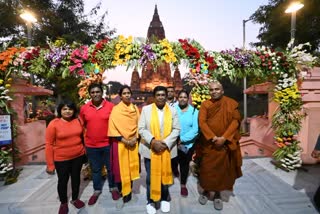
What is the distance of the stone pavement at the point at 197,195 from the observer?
10.7 ft

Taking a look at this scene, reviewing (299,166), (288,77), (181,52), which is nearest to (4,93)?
(181,52)

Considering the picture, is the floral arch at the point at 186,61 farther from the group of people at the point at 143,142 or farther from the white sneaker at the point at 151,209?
the white sneaker at the point at 151,209

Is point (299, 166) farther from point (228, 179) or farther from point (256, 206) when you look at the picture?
point (228, 179)

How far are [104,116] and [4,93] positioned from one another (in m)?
2.44

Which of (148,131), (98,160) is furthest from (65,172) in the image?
(148,131)

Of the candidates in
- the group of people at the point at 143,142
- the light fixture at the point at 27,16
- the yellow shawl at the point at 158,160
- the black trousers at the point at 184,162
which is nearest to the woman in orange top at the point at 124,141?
the group of people at the point at 143,142

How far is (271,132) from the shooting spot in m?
5.97

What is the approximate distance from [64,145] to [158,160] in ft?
4.15

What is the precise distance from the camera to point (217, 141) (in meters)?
3.03

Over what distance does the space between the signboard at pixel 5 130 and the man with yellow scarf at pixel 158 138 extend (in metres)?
2.97

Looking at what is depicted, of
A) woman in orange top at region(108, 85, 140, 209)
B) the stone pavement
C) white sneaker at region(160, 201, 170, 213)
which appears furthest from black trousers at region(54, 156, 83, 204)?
white sneaker at region(160, 201, 170, 213)

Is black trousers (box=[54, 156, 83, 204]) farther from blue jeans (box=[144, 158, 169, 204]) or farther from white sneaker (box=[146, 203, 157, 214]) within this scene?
white sneaker (box=[146, 203, 157, 214])

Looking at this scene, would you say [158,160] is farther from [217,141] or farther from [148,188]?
[217,141]

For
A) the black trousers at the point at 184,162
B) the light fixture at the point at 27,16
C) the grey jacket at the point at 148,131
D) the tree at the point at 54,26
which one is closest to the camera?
the grey jacket at the point at 148,131
